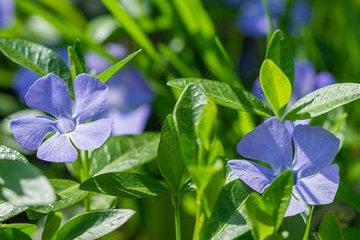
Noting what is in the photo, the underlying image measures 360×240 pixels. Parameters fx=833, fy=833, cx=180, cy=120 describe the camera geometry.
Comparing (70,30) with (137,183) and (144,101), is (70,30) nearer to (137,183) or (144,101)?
(144,101)

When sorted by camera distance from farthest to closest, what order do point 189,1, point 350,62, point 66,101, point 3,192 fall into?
1. point 350,62
2. point 189,1
3. point 66,101
4. point 3,192

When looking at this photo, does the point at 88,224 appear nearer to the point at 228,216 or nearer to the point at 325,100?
the point at 228,216

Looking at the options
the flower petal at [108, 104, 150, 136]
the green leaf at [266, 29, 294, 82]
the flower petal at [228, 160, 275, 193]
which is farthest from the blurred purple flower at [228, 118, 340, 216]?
the flower petal at [108, 104, 150, 136]

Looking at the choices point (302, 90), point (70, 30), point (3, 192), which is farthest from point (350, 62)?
point (3, 192)

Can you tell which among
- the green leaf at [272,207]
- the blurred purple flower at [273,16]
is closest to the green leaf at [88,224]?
the green leaf at [272,207]

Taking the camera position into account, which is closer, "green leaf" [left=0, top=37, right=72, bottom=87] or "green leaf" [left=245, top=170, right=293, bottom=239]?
"green leaf" [left=245, top=170, right=293, bottom=239]

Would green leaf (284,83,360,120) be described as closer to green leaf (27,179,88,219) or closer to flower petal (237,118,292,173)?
flower petal (237,118,292,173)
